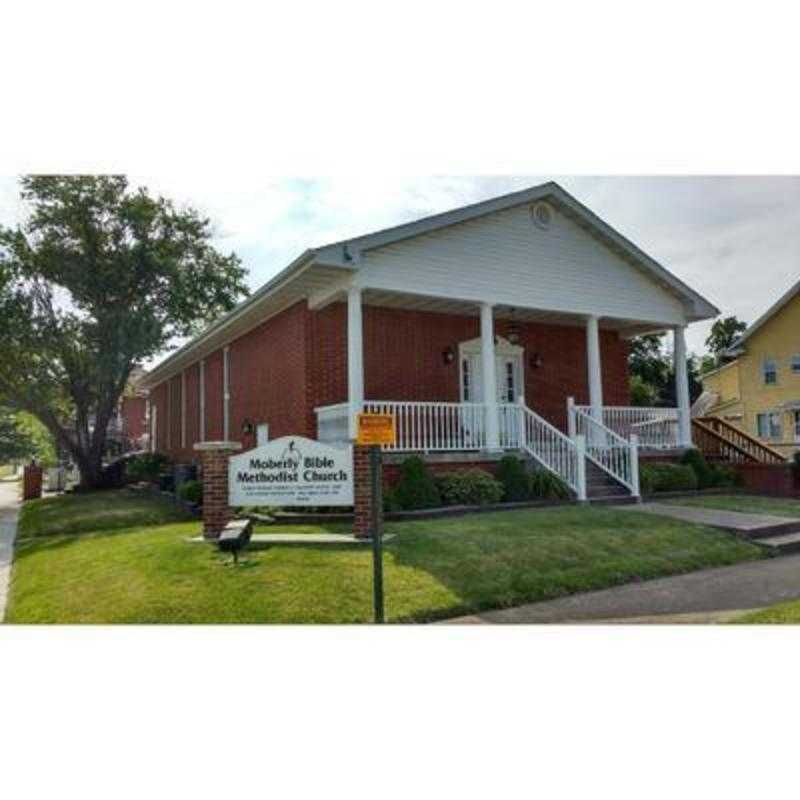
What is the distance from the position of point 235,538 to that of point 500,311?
7749mm

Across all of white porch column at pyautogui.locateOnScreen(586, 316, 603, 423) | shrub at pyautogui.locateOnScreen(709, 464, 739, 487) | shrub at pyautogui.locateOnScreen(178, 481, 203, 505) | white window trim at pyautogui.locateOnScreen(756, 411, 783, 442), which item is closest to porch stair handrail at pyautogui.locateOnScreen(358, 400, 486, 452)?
white porch column at pyautogui.locateOnScreen(586, 316, 603, 423)

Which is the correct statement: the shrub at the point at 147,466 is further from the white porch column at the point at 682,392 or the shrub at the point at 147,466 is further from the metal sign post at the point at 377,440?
the metal sign post at the point at 377,440

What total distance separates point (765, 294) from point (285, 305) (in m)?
7.16

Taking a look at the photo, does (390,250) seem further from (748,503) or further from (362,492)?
(748,503)

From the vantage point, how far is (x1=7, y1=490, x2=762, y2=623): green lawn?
5527mm

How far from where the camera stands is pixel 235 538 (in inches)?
257

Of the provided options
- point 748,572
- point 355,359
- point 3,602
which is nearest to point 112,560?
point 3,602

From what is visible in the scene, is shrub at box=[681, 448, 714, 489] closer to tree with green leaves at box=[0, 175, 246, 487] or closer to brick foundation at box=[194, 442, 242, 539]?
brick foundation at box=[194, 442, 242, 539]

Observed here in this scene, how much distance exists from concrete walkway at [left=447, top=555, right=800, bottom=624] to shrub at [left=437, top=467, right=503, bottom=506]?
3353 mm

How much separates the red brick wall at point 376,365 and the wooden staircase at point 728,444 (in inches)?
64.1

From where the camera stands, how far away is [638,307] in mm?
13305

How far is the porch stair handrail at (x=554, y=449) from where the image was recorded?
10.5 meters

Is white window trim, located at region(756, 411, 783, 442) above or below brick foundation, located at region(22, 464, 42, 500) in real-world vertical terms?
above

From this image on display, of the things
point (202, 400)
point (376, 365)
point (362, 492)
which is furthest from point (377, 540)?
point (202, 400)
